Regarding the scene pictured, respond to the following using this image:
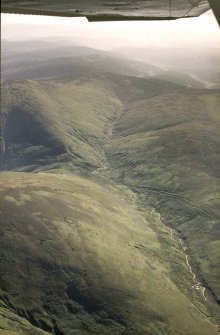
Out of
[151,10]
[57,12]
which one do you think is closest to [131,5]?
[151,10]

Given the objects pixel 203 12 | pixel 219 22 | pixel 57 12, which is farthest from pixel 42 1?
pixel 219 22

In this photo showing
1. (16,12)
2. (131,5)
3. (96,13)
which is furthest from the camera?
(131,5)

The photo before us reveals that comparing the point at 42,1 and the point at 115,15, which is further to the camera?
the point at 42,1

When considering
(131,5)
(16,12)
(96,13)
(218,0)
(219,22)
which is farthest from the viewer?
(131,5)

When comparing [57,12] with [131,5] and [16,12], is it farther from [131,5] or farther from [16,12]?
[131,5]

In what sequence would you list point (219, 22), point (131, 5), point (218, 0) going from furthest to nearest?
point (131, 5)
point (218, 0)
point (219, 22)

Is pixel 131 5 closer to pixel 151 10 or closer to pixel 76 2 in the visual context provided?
pixel 151 10
